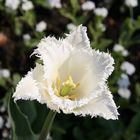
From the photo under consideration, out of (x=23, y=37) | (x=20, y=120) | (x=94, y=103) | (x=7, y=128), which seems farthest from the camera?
(x=23, y=37)

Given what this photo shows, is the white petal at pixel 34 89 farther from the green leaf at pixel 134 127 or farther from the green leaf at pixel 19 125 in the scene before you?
the green leaf at pixel 134 127

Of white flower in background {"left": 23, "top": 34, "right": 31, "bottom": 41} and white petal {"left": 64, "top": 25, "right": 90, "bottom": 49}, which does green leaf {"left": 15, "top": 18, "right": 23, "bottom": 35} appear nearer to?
white flower in background {"left": 23, "top": 34, "right": 31, "bottom": 41}

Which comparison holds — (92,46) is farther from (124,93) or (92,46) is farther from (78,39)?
(78,39)

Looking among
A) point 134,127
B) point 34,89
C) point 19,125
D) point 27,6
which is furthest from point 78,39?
point 27,6

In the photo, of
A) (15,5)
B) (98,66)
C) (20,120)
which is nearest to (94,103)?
(98,66)

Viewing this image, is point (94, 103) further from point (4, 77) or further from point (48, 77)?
point (4, 77)

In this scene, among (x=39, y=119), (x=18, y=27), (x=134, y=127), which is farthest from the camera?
(x=18, y=27)

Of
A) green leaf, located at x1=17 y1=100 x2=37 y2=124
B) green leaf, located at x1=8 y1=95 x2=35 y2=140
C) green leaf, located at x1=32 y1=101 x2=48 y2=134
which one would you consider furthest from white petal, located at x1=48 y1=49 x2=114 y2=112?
green leaf, located at x1=32 y1=101 x2=48 y2=134
